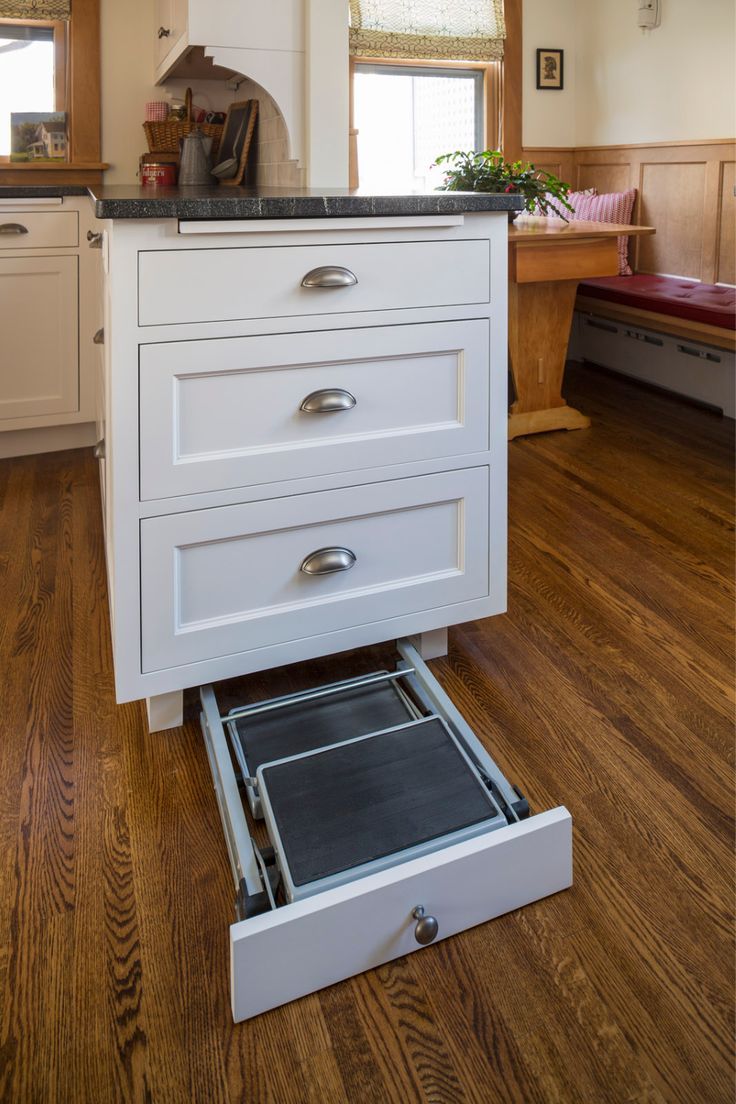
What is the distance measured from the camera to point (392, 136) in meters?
4.43

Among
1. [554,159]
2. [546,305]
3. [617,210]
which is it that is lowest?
[546,305]

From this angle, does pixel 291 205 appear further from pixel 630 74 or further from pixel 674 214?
pixel 630 74

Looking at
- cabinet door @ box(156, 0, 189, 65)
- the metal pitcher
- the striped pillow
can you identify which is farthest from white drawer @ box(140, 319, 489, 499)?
the striped pillow

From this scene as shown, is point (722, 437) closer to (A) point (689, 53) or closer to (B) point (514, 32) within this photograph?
(A) point (689, 53)

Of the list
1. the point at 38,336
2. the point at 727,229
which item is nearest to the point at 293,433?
the point at 38,336

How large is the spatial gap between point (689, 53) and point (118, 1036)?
14.9ft

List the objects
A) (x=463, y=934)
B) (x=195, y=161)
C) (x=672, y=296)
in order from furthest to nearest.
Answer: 1. (x=672, y=296)
2. (x=195, y=161)
3. (x=463, y=934)

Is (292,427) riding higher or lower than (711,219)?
lower

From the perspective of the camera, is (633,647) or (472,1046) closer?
(472,1046)

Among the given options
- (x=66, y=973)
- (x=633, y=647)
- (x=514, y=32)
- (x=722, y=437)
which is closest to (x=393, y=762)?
(x=66, y=973)

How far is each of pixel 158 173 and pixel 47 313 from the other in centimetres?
71

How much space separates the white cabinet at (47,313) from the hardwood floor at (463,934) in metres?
1.11

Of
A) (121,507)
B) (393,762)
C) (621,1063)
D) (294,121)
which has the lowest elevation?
(621,1063)

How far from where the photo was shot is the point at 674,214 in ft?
13.9
